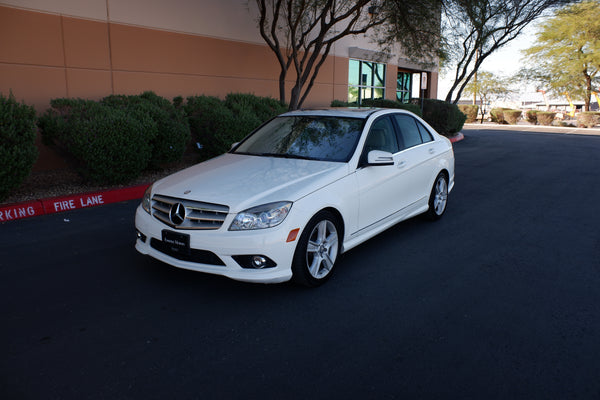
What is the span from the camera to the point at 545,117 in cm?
3659

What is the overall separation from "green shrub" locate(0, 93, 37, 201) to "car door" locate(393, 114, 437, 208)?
526cm

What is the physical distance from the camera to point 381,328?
364 centimetres

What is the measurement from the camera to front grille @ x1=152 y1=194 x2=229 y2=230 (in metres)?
3.97

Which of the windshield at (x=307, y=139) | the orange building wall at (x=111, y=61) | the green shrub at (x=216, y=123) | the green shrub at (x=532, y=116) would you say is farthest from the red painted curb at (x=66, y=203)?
the green shrub at (x=532, y=116)

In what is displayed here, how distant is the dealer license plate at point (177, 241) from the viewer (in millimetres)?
4027

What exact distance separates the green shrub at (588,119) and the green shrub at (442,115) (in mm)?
18739

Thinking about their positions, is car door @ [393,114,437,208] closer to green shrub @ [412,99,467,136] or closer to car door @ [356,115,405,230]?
car door @ [356,115,405,230]

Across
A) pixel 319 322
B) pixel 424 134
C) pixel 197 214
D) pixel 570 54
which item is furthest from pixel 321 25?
pixel 570 54

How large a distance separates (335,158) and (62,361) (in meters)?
2.99

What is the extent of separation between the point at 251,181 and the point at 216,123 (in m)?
5.82

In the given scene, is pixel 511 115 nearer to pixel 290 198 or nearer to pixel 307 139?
pixel 307 139

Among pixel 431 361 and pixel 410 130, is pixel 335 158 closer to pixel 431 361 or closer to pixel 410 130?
pixel 410 130

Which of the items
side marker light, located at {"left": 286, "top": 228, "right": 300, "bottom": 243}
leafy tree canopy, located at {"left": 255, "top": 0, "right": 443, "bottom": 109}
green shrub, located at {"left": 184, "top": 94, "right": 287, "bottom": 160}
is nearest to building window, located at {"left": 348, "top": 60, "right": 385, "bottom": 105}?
leafy tree canopy, located at {"left": 255, "top": 0, "right": 443, "bottom": 109}

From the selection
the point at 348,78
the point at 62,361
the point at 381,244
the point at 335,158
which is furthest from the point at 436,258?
the point at 348,78
